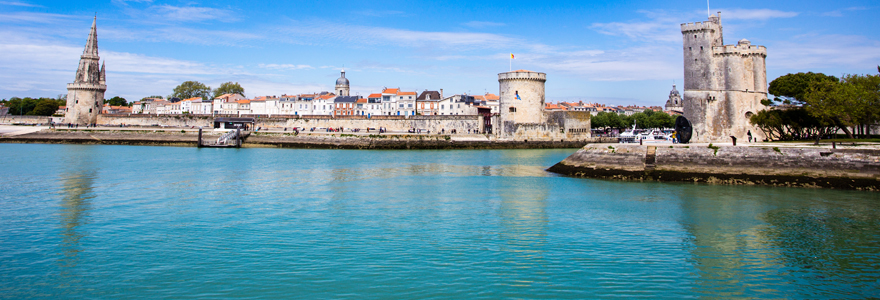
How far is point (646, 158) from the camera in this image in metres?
19.6

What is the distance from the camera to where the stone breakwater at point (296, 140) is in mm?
42969

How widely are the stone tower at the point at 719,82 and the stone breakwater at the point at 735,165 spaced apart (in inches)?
495

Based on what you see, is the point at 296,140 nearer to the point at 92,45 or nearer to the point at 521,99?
the point at 521,99

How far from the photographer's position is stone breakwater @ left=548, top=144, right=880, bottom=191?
52.8ft

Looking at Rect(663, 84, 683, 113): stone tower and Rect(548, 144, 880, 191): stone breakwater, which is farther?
Rect(663, 84, 683, 113): stone tower

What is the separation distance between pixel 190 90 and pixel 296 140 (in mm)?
60323

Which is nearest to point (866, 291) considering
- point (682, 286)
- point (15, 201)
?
point (682, 286)

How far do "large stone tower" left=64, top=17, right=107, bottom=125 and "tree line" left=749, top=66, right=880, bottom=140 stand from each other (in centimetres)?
6075

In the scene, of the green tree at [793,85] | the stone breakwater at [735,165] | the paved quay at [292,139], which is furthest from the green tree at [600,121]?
the stone breakwater at [735,165]

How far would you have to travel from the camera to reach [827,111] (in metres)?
23.0

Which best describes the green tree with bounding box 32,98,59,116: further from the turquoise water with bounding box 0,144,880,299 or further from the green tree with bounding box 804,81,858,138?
the green tree with bounding box 804,81,858,138

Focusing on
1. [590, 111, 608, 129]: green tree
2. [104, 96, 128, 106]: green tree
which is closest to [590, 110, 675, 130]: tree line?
[590, 111, 608, 129]: green tree

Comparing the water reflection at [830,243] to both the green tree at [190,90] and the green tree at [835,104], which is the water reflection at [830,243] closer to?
the green tree at [835,104]

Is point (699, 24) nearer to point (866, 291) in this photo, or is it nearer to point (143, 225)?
point (866, 291)
